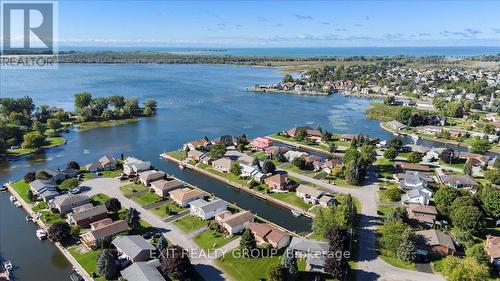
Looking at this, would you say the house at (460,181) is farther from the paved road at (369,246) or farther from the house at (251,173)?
the house at (251,173)

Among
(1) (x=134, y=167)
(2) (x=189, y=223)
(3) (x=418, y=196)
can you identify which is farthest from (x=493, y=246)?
(1) (x=134, y=167)

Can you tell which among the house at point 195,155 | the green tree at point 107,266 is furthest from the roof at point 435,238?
the house at point 195,155

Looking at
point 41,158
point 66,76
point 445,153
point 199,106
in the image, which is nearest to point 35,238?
point 41,158

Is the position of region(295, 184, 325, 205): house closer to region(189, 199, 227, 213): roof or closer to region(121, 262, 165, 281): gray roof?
region(189, 199, 227, 213): roof

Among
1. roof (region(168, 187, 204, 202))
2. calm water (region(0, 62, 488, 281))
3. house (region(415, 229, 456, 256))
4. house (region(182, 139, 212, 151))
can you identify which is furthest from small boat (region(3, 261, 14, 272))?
→ house (region(415, 229, 456, 256))

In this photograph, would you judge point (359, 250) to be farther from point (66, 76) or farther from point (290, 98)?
point (66, 76)

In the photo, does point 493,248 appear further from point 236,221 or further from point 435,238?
point 236,221
